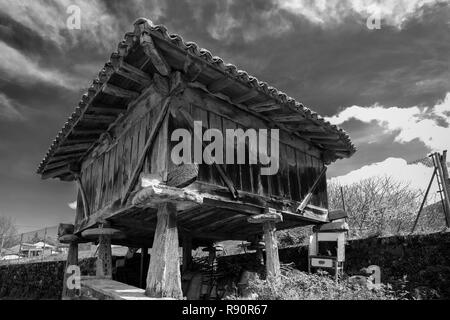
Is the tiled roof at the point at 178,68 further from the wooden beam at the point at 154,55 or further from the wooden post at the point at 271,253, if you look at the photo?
the wooden post at the point at 271,253

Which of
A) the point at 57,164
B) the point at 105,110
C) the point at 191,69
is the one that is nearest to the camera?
the point at 191,69

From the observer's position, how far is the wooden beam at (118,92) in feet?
15.9

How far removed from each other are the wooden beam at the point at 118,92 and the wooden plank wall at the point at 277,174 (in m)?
0.90

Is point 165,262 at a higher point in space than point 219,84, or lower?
lower

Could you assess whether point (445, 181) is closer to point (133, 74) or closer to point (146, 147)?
point (146, 147)

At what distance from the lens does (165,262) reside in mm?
4258

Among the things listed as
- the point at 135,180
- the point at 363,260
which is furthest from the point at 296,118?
the point at 363,260

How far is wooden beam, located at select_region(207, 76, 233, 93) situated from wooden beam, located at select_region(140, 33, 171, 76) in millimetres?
814

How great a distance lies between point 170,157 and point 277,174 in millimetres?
2422

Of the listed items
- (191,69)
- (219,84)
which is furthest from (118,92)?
(219,84)

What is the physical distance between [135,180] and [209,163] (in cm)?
112

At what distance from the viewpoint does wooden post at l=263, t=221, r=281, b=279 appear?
19.0 ft

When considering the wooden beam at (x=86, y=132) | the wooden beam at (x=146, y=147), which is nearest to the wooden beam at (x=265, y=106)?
the wooden beam at (x=146, y=147)

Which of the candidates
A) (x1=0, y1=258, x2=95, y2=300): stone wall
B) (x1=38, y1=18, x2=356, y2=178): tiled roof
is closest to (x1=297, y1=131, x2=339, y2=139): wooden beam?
(x1=38, y1=18, x2=356, y2=178): tiled roof
